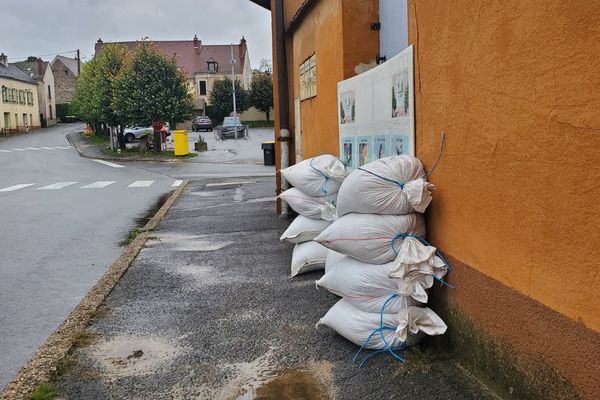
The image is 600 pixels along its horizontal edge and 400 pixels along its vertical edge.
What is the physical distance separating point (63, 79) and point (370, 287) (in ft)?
321

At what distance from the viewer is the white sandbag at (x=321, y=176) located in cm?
640

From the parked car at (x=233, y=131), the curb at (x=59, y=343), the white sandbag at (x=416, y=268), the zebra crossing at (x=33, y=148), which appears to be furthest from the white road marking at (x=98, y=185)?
the parked car at (x=233, y=131)

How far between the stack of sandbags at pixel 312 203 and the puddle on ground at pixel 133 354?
6.74ft

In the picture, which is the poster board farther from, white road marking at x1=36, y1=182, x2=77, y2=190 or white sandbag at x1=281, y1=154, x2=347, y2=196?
white road marking at x1=36, y1=182, x2=77, y2=190

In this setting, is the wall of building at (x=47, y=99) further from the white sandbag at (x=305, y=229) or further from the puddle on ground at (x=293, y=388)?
the puddle on ground at (x=293, y=388)

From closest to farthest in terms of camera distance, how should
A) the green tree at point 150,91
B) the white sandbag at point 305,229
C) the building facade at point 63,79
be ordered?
the white sandbag at point 305,229 < the green tree at point 150,91 < the building facade at point 63,79

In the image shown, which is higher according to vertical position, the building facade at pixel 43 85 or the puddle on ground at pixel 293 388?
the building facade at pixel 43 85

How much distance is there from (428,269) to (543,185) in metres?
1.20

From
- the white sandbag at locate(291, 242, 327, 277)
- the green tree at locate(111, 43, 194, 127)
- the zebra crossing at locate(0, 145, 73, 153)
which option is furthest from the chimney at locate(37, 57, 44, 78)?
the white sandbag at locate(291, 242, 327, 277)

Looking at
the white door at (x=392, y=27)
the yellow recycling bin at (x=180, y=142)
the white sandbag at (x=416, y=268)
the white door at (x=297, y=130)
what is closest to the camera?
the white sandbag at (x=416, y=268)

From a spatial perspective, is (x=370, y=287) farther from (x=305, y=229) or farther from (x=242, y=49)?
(x=242, y=49)

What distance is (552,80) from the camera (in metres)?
2.77

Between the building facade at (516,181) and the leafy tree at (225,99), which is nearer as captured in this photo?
the building facade at (516,181)

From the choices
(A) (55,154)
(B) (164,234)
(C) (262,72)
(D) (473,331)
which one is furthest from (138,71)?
(C) (262,72)
